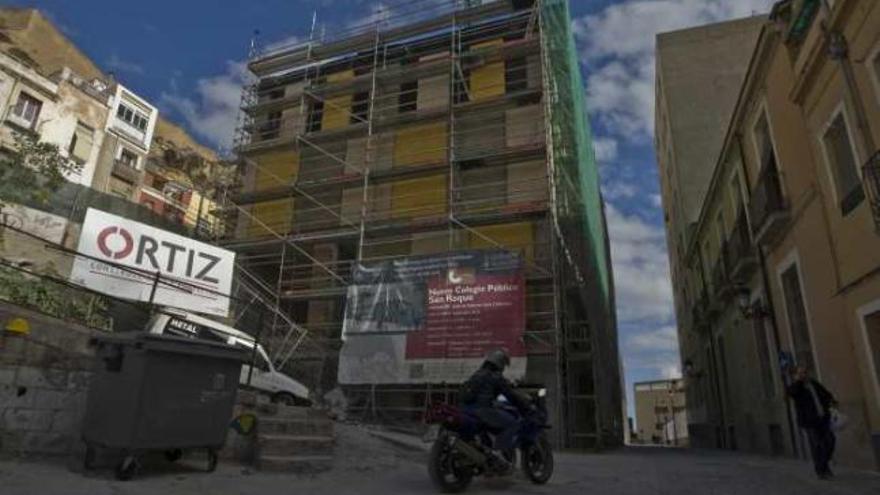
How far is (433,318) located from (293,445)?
349 inches

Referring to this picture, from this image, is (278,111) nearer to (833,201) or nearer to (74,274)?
(74,274)

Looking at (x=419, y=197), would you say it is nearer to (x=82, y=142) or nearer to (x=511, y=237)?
(x=511, y=237)

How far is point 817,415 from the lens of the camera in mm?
7195

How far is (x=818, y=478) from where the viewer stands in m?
7.15

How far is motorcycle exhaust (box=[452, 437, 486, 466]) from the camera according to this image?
18.4 feet

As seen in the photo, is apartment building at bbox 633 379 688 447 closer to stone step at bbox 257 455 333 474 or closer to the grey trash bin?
stone step at bbox 257 455 333 474

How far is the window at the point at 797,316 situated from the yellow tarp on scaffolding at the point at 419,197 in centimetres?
962

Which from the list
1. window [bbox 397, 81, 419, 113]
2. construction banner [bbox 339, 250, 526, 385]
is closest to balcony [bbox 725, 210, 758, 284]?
construction banner [bbox 339, 250, 526, 385]

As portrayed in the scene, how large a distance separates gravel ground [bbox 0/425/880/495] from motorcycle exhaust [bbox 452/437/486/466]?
35 cm

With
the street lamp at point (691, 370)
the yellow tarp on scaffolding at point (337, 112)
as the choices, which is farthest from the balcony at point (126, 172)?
the street lamp at point (691, 370)

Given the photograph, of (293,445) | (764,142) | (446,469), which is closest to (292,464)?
(293,445)

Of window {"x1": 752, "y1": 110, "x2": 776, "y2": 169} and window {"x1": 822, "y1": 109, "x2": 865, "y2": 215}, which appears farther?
window {"x1": 752, "y1": 110, "x2": 776, "y2": 169}

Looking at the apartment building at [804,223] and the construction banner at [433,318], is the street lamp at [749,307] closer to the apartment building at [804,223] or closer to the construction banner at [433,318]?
the apartment building at [804,223]

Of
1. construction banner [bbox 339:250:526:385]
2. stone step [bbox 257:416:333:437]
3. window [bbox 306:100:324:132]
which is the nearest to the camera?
stone step [bbox 257:416:333:437]
